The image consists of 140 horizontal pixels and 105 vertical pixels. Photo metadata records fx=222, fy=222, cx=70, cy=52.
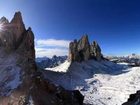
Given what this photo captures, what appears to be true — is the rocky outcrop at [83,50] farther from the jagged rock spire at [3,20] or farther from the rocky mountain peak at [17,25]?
the jagged rock spire at [3,20]

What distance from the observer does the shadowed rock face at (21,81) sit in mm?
32709

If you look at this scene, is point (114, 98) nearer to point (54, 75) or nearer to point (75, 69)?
point (54, 75)

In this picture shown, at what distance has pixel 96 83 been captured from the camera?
7181 centimetres

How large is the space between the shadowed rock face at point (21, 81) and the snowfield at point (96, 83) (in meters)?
13.0

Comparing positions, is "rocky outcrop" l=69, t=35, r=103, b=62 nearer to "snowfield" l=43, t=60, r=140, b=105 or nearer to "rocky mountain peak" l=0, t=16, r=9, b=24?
"snowfield" l=43, t=60, r=140, b=105

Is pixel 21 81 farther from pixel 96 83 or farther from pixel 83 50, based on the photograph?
pixel 83 50

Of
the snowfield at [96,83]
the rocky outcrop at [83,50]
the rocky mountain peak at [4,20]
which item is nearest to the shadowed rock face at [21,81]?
the rocky mountain peak at [4,20]

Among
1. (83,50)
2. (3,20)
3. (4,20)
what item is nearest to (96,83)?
(83,50)

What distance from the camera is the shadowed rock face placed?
32.7 metres

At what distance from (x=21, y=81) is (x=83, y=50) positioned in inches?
2717

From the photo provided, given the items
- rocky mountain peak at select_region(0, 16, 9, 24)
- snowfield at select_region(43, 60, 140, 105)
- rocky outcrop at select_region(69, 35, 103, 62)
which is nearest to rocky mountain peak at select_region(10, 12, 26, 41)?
rocky mountain peak at select_region(0, 16, 9, 24)

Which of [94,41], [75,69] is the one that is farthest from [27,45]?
[94,41]

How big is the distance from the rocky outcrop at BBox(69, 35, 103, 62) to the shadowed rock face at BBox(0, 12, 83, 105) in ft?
141

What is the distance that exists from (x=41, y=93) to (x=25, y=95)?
3.41 m
